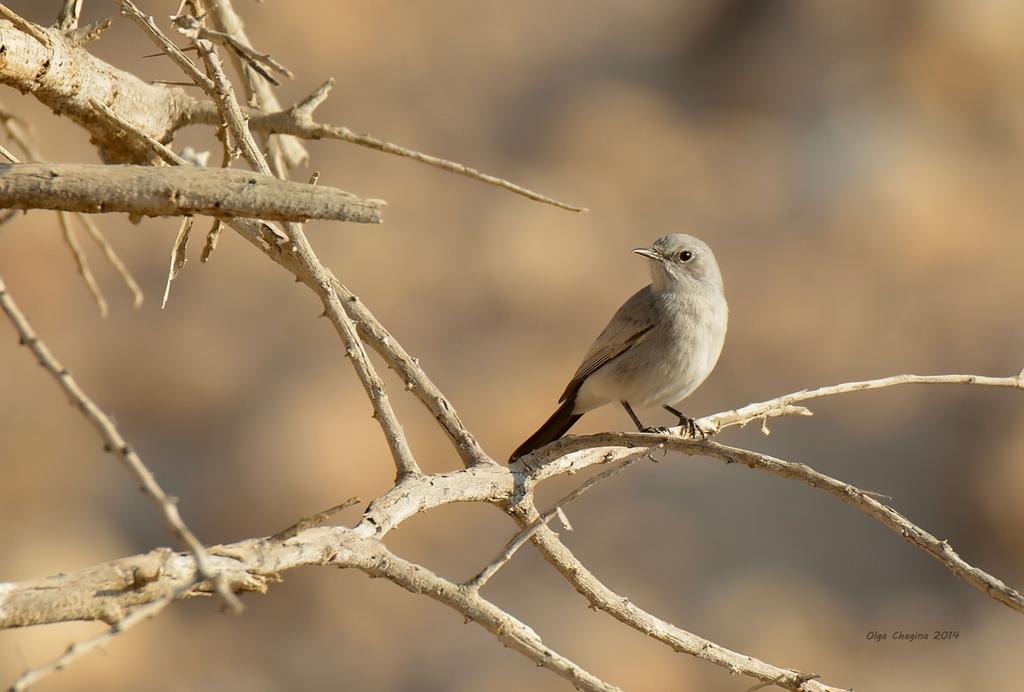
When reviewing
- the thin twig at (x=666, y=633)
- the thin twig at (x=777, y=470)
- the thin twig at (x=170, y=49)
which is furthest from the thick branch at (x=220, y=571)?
the thin twig at (x=170, y=49)

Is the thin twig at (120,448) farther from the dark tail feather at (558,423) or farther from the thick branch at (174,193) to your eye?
the dark tail feather at (558,423)

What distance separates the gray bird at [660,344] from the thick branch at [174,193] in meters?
3.21

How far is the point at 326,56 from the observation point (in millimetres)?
12789

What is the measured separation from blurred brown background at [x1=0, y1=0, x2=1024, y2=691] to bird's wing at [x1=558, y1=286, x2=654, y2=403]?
312 cm

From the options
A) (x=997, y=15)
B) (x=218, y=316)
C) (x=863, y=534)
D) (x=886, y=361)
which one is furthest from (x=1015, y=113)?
(x=218, y=316)

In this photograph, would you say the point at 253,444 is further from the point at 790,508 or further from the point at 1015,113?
the point at 1015,113

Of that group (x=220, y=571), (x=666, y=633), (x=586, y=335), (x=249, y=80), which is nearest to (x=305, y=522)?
(x=220, y=571)

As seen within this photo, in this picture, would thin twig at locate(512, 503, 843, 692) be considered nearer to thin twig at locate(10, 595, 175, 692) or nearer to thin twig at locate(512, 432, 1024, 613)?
thin twig at locate(512, 432, 1024, 613)

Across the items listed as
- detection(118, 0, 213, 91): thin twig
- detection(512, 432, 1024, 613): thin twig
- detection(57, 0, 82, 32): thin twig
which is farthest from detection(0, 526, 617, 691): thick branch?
detection(57, 0, 82, 32): thin twig

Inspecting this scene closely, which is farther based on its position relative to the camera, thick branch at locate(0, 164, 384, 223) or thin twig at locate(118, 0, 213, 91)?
thin twig at locate(118, 0, 213, 91)

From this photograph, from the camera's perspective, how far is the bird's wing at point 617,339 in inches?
211

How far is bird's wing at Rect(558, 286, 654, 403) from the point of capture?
5348 mm

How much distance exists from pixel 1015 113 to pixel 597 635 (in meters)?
8.38

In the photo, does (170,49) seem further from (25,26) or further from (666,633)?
(666,633)
